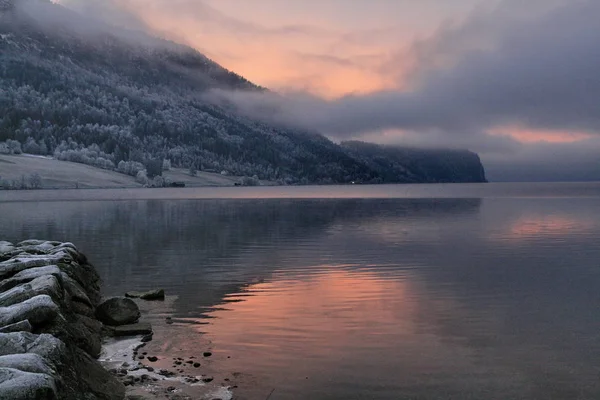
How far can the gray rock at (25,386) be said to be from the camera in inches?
474

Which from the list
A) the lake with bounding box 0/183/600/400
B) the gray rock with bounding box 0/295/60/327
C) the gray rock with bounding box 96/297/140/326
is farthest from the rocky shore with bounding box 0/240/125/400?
the lake with bounding box 0/183/600/400

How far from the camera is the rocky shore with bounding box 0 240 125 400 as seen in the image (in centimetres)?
1282

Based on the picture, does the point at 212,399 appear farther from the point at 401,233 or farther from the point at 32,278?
the point at 401,233

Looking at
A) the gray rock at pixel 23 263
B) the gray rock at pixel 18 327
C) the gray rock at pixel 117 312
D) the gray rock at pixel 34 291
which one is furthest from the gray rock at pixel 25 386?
the gray rock at pixel 23 263

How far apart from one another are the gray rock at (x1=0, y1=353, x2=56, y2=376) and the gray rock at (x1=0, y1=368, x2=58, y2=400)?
1.75ft

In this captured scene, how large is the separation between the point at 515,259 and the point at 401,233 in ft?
78.9

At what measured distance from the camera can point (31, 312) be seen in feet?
59.4

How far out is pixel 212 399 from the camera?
16734 millimetres

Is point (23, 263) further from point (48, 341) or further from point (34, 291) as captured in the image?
point (48, 341)

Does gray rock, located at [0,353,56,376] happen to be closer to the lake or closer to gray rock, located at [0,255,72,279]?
the lake

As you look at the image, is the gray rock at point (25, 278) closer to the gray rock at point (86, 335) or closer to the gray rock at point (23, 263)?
the gray rock at point (86, 335)

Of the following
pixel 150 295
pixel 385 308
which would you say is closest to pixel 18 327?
pixel 150 295

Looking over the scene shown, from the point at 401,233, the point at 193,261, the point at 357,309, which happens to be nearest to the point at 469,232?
the point at 401,233

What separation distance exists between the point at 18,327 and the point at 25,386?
529cm
